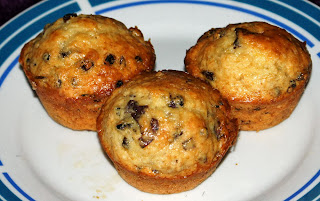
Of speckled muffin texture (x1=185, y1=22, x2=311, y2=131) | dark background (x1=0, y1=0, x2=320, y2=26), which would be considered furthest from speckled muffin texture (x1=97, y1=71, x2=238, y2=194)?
dark background (x1=0, y1=0, x2=320, y2=26)

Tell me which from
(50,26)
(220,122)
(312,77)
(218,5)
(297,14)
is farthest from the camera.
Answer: (218,5)

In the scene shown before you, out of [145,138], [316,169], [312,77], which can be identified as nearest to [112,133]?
[145,138]

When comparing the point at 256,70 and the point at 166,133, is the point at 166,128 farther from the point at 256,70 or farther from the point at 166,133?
the point at 256,70

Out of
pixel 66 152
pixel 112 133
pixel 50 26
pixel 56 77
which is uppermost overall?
pixel 50 26

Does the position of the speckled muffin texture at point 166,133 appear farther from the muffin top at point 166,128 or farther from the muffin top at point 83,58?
the muffin top at point 83,58

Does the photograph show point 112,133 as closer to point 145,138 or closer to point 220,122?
point 145,138

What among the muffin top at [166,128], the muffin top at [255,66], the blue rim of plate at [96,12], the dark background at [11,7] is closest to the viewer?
the muffin top at [166,128]

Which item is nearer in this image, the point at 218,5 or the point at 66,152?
the point at 66,152

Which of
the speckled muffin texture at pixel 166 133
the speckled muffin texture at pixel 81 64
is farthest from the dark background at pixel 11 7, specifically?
the speckled muffin texture at pixel 166 133
